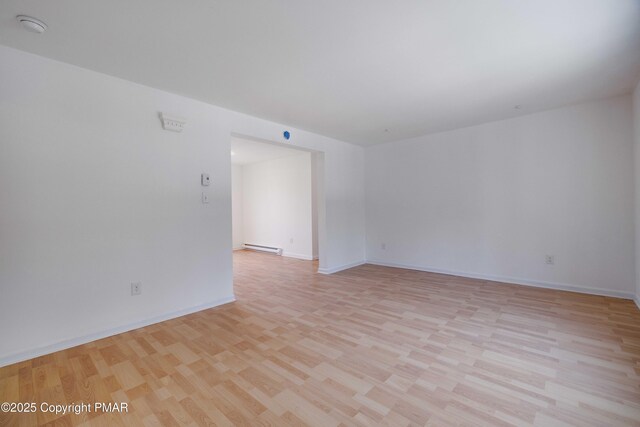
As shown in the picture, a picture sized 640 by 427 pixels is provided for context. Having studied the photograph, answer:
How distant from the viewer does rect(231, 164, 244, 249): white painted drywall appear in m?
7.60

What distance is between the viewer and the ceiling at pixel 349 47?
5.37ft

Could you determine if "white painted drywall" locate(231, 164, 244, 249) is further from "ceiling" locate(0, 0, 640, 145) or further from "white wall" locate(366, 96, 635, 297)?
"ceiling" locate(0, 0, 640, 145)

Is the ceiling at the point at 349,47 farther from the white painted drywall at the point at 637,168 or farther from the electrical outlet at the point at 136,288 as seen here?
the electrical outlet at the point at 136,288

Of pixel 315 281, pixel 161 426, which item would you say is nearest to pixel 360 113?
pixel 315 281

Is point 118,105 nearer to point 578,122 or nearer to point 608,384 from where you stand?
point 608,384

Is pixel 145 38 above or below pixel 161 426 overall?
above

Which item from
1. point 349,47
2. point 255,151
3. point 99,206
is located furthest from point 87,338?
point 255,151

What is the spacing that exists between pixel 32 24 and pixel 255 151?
162 inches

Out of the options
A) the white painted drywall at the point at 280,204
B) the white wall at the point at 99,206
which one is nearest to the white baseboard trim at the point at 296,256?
the white painted drywall at the point at 280,204

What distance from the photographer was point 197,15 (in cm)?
167

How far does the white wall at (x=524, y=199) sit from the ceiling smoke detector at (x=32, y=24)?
4.59 metres

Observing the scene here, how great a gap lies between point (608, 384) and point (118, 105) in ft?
13.8

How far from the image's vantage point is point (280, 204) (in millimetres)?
6723

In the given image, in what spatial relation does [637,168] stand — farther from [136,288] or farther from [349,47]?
[136,288]
